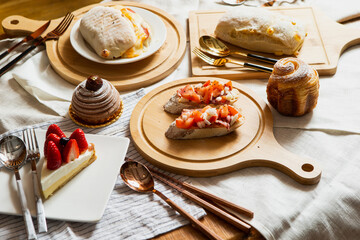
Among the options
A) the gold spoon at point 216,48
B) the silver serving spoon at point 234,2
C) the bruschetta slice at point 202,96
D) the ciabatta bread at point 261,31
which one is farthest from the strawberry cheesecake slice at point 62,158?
the silver serving spoon at point 234,2

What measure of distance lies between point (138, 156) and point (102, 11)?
0.90 m

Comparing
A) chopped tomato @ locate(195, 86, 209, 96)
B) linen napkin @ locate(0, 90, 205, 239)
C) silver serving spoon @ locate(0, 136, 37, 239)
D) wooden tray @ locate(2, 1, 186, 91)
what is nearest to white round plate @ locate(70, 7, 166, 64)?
wooden tray @ locate(2, 1, 186, 91)

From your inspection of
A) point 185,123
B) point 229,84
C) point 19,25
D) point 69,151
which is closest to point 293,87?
point 229,84

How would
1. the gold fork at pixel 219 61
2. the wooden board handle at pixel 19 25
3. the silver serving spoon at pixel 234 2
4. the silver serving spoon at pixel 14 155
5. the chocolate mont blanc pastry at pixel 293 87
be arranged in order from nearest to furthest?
1. the silver serving spoon at pixel 14 155
2. the chocolate mont blanc pastry at pixel 293 87
3. the gold fork at pixel 219 61
4. the wooden board handle at pixel 19 25
5. the silver serving spoon at pixel 234 2

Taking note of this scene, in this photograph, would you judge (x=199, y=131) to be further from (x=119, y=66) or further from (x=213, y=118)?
(x=119, y=66)

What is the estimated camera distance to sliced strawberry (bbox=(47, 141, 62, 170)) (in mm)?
1494

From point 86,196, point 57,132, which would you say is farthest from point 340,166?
point 57,132

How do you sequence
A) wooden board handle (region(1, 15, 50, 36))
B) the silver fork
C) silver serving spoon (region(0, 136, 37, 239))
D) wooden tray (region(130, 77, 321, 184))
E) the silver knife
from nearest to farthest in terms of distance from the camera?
1. the silver fork
2. silver serving spoon (region(0, 136, 37, 239))
3. wooden tray (region(130, 77, 321, 184))
4. the silver knife
5. wooden board handle (region(1, 15, 50, 36))

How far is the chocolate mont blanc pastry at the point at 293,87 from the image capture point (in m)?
1.77

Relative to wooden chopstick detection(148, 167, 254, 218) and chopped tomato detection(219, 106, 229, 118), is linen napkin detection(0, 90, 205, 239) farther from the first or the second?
chopped tomato detection(219, 106, 229, 118)

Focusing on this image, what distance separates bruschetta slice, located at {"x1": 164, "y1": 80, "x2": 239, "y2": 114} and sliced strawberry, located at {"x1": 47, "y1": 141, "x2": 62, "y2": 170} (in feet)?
1.92

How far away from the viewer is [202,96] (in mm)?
1875

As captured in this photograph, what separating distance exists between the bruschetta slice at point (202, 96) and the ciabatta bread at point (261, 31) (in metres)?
0.47

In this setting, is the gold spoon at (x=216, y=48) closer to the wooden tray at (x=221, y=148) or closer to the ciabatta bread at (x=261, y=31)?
the ciabatta bread at (x=261, y=31)
